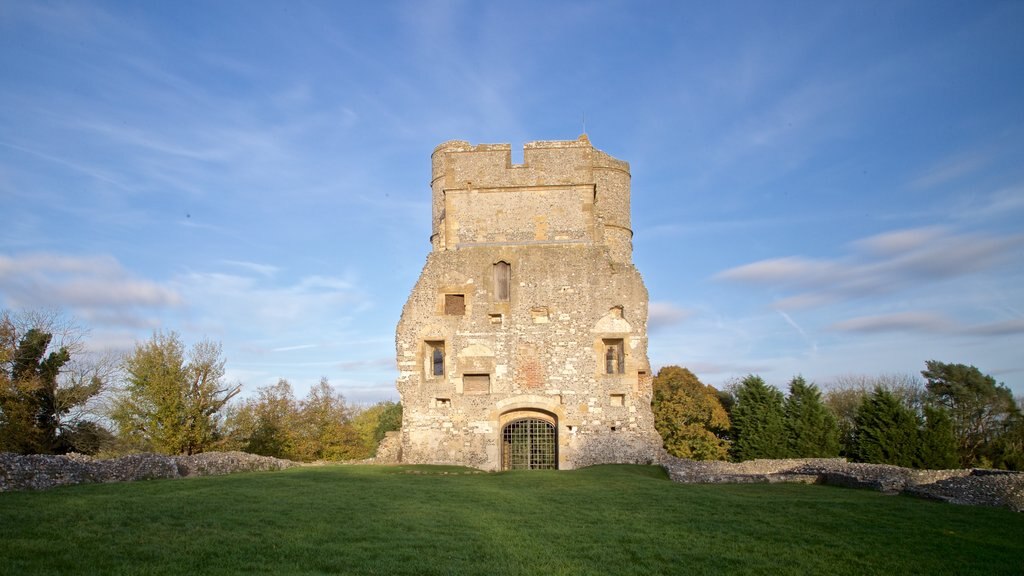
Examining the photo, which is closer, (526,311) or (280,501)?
(280,501)

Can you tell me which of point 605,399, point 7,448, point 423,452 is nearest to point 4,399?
point 7,448

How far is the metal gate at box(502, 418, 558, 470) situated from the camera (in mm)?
26594

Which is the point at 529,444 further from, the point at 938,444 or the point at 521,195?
the point at 938,444

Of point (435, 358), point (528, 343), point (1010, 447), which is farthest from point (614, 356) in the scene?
point (1010, 447)

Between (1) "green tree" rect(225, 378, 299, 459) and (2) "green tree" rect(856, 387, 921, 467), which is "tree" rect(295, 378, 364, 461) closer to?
(1) "green tree" rect(225, 378, 299, 459)

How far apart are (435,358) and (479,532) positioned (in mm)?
16741

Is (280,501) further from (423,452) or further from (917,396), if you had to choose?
(917,396)

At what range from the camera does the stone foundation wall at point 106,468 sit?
554 inches

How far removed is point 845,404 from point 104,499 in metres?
44.0

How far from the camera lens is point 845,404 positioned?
4644cm

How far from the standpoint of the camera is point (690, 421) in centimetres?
3697

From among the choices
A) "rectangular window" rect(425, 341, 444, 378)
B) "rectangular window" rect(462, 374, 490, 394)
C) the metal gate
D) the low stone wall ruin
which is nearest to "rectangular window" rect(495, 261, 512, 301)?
"rectangular window" rect(425, 341, 444, 378)

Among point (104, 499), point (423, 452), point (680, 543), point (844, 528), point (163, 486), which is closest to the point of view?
point (680, 543)

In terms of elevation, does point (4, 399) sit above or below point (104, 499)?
above
